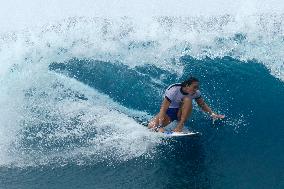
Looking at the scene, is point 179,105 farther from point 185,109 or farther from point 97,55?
point 97,55

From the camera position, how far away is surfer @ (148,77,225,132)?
10.1 meters

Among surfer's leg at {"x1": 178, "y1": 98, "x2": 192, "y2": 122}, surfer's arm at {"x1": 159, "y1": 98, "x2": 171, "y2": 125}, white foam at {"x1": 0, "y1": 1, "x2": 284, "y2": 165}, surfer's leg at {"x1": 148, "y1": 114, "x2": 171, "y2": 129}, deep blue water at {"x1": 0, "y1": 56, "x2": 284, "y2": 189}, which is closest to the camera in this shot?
deep blue water at {"x1": 0, "y1": 56, "x2": 284, "y2": 189}

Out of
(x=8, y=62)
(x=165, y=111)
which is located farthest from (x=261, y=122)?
(x=8, y=62)

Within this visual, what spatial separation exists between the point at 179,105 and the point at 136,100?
2007 mm

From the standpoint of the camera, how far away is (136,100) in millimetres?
12398

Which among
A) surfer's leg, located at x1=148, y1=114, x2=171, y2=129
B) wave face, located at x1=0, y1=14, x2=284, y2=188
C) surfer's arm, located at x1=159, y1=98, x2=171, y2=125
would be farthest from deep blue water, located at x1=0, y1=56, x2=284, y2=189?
surfer's arm, located at x1=159, y1=98, x2=171, y2=125

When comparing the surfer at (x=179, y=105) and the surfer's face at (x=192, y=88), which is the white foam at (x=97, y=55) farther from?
the surfer's face at (x=192, y=88)

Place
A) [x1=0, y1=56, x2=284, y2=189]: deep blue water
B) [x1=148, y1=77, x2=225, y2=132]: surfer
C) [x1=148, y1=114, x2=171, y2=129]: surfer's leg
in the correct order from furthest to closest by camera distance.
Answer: [x1=148, y1=114, x2=171, y2=129]: surfer's leg → [x1=148, y1=77, x2=225, y2=132]: surfer → [x1=0, y1=56, x2=284, y2=189]: deep blue water

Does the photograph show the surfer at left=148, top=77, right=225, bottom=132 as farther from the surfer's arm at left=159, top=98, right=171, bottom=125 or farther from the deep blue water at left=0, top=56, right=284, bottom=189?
the deep blue water at left=0, top=56, right=284, bottom=189

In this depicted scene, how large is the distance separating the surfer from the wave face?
15.3 inches

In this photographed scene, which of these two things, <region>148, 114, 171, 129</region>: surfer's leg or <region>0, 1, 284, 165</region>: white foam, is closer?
<region>148, 114, 171, 129</region>: surfer's leg

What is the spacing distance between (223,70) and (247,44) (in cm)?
166

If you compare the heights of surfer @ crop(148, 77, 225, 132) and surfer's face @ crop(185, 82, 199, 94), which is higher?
surfer's face @ crop(185, 82, 199, 94)

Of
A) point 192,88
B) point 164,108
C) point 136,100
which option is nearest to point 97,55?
point 136,100
